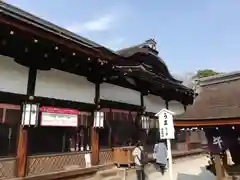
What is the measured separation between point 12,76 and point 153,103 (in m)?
9.01

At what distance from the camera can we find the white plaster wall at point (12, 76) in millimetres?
7277

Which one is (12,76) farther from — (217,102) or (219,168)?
(219,168)

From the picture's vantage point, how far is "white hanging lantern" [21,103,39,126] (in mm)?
7578

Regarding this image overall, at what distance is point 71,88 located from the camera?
9.37m

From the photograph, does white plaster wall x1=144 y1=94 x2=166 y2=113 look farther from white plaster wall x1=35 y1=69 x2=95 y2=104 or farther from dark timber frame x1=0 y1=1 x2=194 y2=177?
white plaster wall x1=35 y1=69 x2=95 y2=104

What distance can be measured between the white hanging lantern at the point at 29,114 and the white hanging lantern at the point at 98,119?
9.04 feet

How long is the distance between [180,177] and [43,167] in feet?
20.9

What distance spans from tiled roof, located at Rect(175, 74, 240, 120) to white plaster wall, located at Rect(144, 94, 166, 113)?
5304mm

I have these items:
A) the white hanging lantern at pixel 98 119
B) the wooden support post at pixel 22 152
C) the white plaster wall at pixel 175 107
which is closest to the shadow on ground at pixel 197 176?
the white hanging lantern at pixel 98 119

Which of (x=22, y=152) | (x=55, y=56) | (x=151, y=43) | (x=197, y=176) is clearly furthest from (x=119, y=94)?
(x=22, y=152)

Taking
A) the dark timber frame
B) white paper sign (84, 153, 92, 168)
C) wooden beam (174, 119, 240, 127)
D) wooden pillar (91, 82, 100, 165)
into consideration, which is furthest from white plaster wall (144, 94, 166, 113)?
wooden beam (174, 119, 240, 127)

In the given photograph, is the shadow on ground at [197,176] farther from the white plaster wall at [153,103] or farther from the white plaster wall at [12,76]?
the white plaster wall at [12,76]

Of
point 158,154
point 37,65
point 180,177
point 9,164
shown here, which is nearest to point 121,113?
point 158,154

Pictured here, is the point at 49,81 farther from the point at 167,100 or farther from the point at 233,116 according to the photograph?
the point at 167,100
